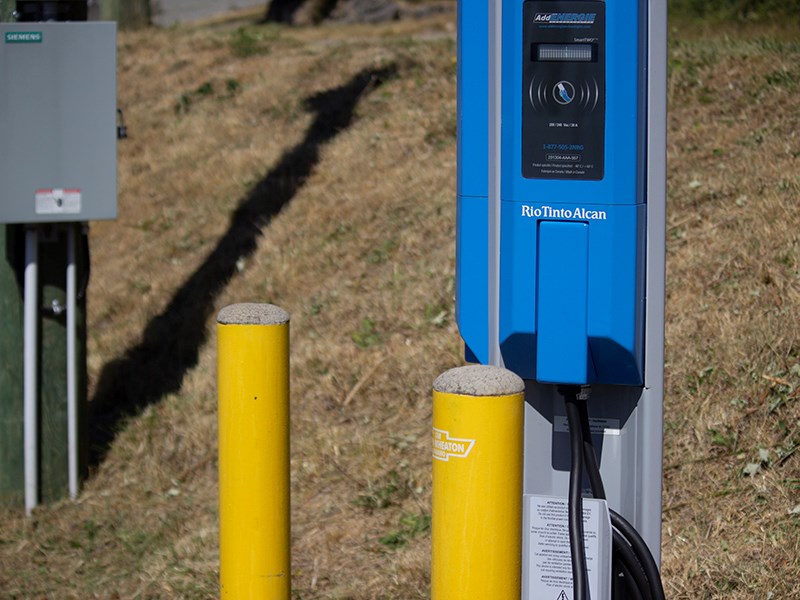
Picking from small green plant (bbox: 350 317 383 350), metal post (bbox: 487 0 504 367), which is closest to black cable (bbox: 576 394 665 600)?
metal post (bbox: 487 0 504 367)

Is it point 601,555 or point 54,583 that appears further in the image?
point 54,583

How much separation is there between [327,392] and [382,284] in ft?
3.33

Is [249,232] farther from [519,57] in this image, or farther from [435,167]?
[519,57]

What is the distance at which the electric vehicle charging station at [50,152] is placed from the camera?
6.05 metres

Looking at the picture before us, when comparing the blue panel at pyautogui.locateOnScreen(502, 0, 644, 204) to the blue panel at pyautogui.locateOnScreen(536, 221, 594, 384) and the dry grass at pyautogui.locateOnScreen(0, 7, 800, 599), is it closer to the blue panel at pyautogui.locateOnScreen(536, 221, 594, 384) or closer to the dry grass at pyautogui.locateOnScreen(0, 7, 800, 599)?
the blue panel at pyautogui.locateOnScreen(536, 221, 594, 384)

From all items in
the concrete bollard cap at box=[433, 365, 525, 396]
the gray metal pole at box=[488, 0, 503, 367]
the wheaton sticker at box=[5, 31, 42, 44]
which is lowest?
the concrete bollard cap at box=[433, 365, 525, 396]

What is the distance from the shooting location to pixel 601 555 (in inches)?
128

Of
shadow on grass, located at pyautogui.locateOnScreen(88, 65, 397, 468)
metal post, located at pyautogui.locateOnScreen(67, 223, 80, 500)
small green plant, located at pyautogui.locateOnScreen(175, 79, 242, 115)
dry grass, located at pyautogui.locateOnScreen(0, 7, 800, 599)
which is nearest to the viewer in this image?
dry grass, located at pyautogui.locateOnScreen(0, 7, 800, 599)

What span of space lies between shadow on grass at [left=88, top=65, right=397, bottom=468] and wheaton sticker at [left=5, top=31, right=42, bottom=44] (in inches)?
83.5

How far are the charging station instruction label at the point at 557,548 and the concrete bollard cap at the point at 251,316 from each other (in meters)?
0.93

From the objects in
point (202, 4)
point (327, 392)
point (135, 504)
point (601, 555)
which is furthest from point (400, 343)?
point (202, 4)

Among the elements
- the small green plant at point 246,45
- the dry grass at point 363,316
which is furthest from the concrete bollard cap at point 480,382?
the small green plant at point 246,45

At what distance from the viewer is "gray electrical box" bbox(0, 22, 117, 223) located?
6059 millimetres

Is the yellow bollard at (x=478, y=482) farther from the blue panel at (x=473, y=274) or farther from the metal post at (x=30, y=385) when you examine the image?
the metal post at (x=30, y=385)
